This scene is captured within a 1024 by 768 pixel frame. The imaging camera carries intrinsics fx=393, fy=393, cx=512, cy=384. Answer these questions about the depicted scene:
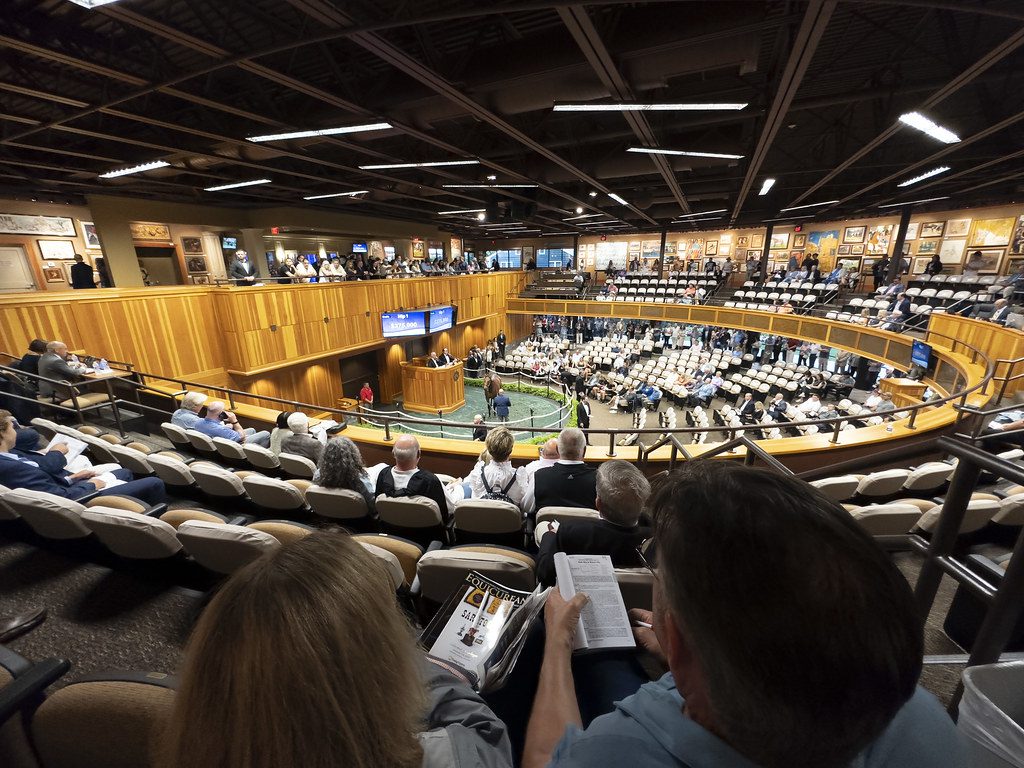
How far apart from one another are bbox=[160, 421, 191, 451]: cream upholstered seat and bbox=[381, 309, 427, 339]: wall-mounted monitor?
901 centimetres

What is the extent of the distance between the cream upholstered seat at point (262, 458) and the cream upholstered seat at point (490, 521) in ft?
7.50

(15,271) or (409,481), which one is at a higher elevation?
(15,271)

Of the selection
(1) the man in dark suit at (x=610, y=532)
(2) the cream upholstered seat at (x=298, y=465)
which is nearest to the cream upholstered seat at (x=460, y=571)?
(1) the man in dark suit at (x=610, y=532)

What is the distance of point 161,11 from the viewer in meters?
3.59

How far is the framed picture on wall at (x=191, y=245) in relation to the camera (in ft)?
43.3

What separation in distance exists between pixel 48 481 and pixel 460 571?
3175 millimetres

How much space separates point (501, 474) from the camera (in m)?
3.40

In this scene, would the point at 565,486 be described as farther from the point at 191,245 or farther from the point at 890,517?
the point at 191,245

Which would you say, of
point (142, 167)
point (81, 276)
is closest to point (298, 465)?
point (142, 167)

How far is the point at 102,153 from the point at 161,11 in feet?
17.8

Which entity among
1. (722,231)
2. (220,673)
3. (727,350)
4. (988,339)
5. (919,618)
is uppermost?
(722,231)

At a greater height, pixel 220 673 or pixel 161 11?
pixel 161 11

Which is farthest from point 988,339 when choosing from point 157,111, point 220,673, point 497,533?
point 157,111

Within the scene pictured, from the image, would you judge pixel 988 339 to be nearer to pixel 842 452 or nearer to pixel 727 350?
pixel 842 452
